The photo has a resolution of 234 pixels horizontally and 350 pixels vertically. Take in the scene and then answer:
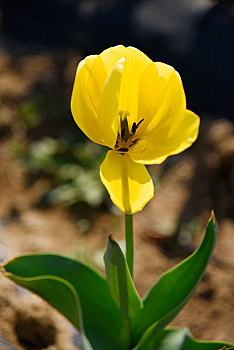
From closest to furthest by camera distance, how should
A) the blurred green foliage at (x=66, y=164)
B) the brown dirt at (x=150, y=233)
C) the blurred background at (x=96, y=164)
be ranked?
the brown dirt at (x=150, y=233)
the blurred background at (x=96, y=164)
the blurred green foliage at (x=66, y=164)

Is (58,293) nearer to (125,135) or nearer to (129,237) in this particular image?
(129,237)

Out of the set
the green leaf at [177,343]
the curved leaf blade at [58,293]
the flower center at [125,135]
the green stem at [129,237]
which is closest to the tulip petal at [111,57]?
the flower center at [125,135]

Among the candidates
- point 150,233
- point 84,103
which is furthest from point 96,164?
point 84,103

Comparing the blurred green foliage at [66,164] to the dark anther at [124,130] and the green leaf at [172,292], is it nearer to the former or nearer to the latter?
the green leaf at [172,292]

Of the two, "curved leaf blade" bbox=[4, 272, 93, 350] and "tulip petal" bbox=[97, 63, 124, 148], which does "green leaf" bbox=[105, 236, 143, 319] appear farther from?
"tulip petal" bbox=[97, 63, 124, 148]

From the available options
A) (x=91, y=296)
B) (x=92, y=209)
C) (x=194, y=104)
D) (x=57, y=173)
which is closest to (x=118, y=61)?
(x=91, y=296)

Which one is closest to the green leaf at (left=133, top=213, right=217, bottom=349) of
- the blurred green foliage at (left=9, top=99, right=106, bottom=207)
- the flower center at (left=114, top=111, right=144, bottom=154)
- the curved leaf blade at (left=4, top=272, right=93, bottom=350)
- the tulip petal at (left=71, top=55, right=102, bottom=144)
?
the curved leaf blade at (left=4, top=272, right=93, bottom=350)
